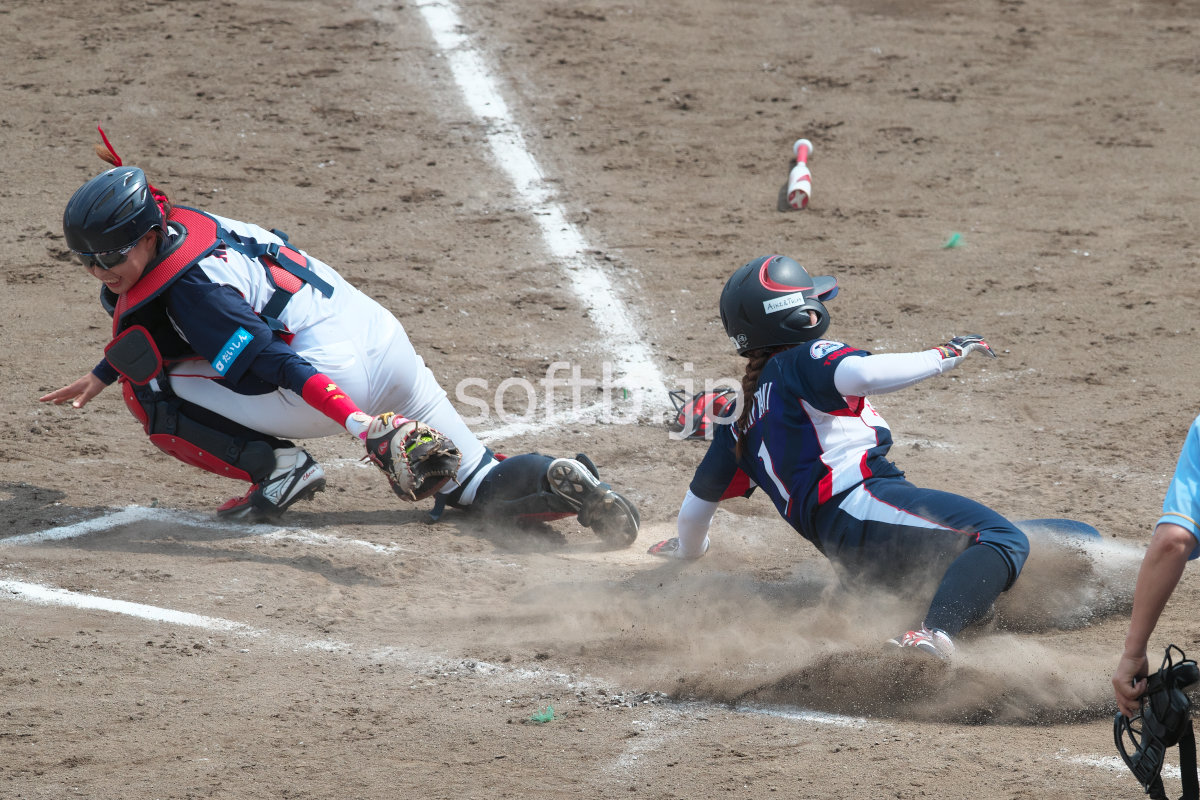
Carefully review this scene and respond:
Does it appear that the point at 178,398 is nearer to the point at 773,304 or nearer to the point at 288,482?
the point at 288,482

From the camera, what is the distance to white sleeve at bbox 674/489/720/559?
163 inches

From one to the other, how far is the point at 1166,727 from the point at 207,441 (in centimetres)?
338

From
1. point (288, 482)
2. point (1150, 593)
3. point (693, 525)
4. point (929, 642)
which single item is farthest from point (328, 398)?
point (1150, 593)

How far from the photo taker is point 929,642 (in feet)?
10.6

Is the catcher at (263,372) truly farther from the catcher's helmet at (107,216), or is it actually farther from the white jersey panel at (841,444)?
the white jersey panel at (841,444)

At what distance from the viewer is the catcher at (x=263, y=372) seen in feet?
13.3

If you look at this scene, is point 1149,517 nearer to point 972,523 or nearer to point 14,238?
point 972,523

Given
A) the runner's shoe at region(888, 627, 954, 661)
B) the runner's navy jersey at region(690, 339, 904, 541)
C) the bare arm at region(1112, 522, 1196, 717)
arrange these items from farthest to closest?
the runner's navy jersey at region(690, 339, 904, 541) < the runner's shoe at region(888, 627, 954, 661) < the bare arm at region(1112, 522, 1196, 717)

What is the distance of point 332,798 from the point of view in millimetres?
2797

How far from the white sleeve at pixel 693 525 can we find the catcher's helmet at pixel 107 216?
2.06 metres

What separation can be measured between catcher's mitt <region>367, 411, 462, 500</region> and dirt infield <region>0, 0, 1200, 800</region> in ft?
1.45

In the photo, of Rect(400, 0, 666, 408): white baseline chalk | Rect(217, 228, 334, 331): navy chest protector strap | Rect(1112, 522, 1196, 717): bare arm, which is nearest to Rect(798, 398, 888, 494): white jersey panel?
Rect(1112, 522, 1196, 717): bare arm

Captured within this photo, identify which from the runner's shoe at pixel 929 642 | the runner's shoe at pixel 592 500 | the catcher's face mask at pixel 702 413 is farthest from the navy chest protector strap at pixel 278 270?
the runner's shoe at pixel 929 642

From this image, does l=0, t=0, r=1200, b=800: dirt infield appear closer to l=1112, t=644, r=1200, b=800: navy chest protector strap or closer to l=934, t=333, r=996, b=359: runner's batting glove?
l=1112, t=644, r=1200, b=800: navy chest protector strap
